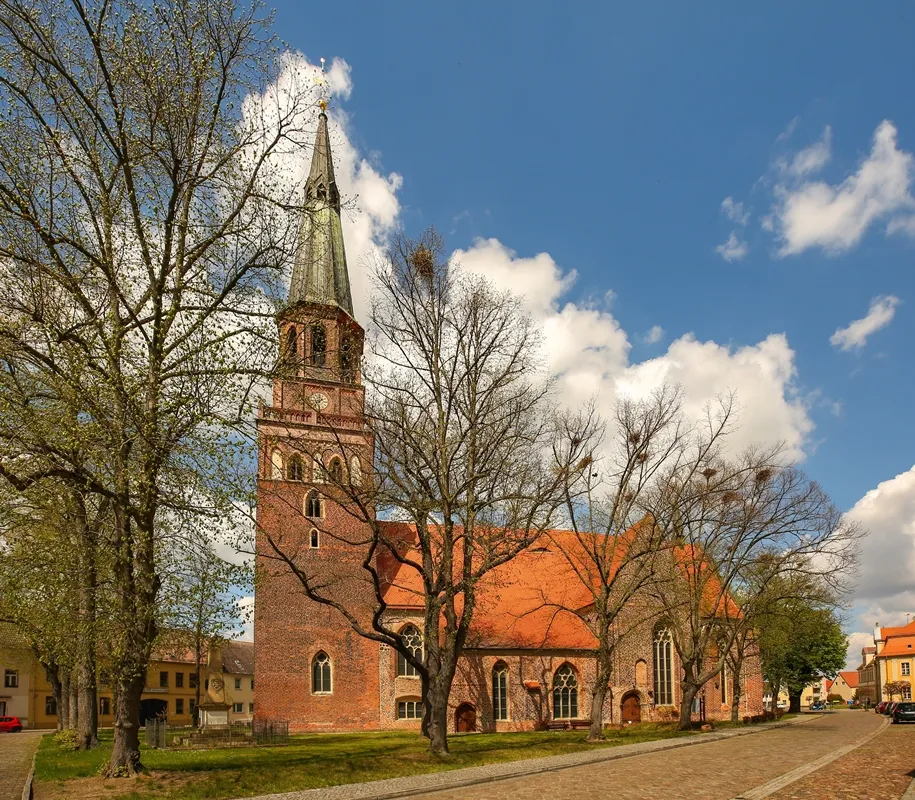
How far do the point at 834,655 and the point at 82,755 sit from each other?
194 ft

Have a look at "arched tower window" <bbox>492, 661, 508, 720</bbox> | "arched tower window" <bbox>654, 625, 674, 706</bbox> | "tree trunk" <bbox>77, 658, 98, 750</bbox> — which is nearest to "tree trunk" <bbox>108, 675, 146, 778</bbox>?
"tree trunk" <bbox>77, 658, 98, 750</bbox>

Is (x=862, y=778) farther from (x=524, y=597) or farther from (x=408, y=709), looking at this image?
(x=524, y=597)

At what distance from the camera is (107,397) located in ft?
49.4

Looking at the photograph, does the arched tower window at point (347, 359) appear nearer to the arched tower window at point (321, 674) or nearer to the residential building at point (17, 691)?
the arched tower window at point (321, 674)

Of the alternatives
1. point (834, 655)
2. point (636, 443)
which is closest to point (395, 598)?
point (636, 443)

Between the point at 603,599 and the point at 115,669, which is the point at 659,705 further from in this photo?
the point at 115,669

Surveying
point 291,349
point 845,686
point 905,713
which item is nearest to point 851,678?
point 845,686

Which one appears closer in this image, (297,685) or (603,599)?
(603,599)

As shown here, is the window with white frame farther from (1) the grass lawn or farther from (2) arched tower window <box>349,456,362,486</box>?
(2) arched tower window <box>349,456,362,486</box>

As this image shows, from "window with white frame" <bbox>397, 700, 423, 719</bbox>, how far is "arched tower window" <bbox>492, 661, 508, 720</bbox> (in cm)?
345

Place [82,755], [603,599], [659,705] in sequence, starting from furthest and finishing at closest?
1. [659,705]
2. [603,599]
3. [82,755]

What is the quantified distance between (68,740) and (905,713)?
139ft

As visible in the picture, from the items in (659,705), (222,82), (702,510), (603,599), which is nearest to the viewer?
(222,82)

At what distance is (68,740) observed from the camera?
94.3 feet
